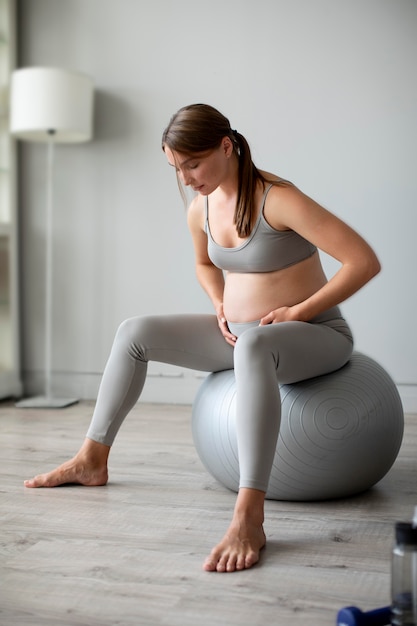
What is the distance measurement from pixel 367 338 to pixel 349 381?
1.65m

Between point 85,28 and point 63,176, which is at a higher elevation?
point 85,28

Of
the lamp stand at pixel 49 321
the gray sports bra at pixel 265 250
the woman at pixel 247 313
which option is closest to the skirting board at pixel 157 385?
the lamp stand at pixel 49 321

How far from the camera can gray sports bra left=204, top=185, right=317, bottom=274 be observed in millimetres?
2014

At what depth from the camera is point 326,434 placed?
2004 millimetres

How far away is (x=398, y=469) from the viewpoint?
2.50 metres

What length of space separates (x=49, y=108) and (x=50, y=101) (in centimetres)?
3

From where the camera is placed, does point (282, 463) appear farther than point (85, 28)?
No

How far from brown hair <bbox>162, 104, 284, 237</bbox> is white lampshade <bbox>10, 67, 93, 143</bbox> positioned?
1.80m

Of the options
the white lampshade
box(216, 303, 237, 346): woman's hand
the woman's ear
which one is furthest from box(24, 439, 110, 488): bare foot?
the white lampshade

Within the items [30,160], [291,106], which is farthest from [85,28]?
[291,106]

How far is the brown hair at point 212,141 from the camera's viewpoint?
1.89m

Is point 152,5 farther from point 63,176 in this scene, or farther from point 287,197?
point 287,197

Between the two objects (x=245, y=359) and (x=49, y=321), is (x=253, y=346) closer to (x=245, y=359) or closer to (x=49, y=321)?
(x=245, y=359)

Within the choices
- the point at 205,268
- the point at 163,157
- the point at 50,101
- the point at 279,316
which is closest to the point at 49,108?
the point at 50,101
